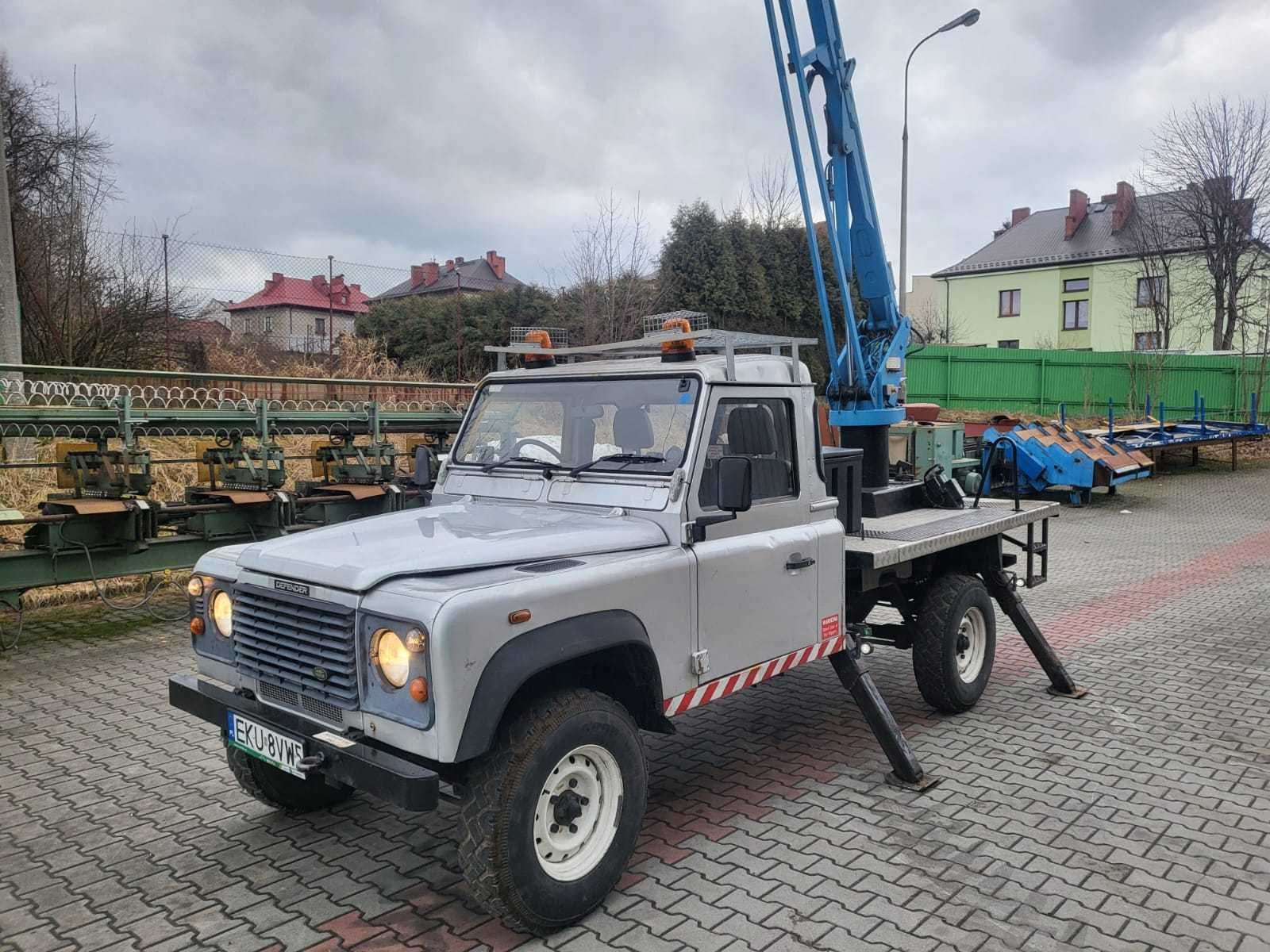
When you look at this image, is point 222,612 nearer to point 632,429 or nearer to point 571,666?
point 571,666

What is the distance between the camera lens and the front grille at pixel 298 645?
312 centimetres

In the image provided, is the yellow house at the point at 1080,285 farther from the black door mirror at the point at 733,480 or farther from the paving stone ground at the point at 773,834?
the black door mirror at the point at 733,480

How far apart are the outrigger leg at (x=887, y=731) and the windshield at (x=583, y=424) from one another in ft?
5.38

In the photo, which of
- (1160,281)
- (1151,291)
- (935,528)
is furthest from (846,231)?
(1160,281)

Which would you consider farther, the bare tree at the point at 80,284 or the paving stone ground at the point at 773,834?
the bare tree at the point at 80,284

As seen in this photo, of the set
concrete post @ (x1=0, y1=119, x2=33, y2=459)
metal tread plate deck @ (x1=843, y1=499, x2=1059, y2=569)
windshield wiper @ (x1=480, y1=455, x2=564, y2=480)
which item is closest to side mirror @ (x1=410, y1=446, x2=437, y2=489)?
windshield wiper @ (x1=480, y1=455, x2=564, y2=480)

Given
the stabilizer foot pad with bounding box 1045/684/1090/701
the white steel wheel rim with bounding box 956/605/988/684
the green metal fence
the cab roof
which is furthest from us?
the green metal fence

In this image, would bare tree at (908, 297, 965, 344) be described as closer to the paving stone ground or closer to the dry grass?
the dry grass

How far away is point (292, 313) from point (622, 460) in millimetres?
12703

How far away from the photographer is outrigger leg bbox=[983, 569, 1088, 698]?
243 inches

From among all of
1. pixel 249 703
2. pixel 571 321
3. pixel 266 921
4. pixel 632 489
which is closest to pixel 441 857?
pixel 266 921

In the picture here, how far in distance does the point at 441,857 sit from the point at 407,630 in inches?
60.5

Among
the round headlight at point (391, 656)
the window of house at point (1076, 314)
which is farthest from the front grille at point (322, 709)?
the window of house at point (1076, 314)

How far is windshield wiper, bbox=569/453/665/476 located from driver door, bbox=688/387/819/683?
0.74 feet
